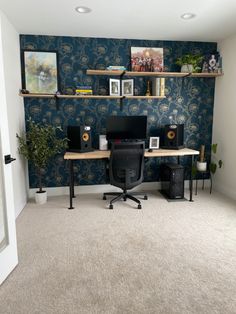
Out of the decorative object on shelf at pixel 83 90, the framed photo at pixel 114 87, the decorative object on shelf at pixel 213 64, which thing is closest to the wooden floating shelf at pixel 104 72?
the framed photo at pixel 114 87

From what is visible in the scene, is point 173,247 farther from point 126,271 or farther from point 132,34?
point 132,34

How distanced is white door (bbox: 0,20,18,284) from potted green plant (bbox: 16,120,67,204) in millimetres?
1338

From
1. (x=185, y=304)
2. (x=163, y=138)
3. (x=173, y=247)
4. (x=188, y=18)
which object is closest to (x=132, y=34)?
(x=188, y=18)

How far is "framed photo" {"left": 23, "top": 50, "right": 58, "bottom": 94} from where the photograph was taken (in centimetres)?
345

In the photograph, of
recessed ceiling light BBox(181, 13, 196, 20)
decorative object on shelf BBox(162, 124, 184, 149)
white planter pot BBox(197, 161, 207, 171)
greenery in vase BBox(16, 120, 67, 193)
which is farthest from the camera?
white planter pot BBox(197, 161, 207, 171)

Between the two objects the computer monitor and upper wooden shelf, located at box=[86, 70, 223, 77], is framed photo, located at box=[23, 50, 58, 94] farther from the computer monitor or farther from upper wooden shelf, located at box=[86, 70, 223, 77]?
the computer monitor

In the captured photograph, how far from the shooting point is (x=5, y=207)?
1860 mm

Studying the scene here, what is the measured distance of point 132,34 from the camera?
11.3 feet

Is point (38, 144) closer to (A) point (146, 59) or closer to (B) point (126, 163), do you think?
(B) point (126, 163)

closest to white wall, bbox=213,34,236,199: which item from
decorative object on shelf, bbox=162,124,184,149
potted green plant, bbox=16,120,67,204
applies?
decorative object on shelf, bbox=162,124,184,149

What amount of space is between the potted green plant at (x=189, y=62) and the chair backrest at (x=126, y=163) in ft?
4.96

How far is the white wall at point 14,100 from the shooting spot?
2.81 meters

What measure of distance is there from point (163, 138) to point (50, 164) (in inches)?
74.1

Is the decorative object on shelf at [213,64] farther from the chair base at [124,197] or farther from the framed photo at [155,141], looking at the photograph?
the chair base at [124,197]
